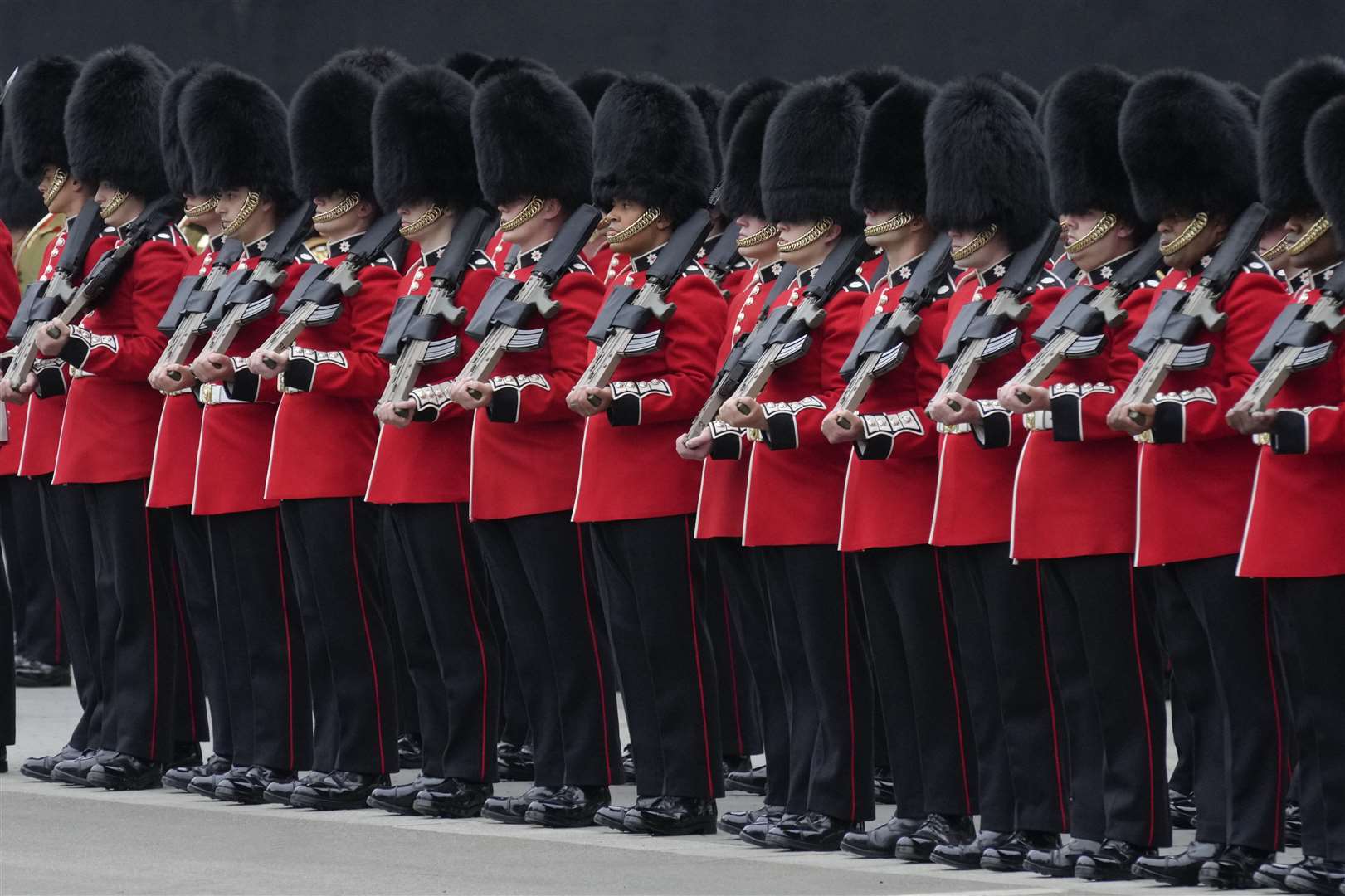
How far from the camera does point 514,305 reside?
675 cm

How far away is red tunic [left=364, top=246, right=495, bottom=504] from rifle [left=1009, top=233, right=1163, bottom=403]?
1572 millimetres

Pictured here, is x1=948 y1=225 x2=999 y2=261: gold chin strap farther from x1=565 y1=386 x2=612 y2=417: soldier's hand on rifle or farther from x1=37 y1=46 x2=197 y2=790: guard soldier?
x1=37 y1=46 x2=197 y2=790: guard soldier

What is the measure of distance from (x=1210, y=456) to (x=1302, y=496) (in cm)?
29

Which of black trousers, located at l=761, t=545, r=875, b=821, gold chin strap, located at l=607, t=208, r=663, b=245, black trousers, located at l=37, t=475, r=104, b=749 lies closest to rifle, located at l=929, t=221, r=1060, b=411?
black trousers, located at l=761, t=545, r=875, b=821

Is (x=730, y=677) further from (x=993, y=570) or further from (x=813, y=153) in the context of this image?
(x=993, y=570)

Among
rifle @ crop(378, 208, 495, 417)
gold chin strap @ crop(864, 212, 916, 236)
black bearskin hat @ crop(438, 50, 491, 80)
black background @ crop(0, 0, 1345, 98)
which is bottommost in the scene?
rifle @ crop(378, 208, 495, 417)

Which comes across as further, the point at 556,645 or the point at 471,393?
the point at 556,645

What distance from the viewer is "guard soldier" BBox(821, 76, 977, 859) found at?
627 cm

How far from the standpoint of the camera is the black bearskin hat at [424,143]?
7242 millimetres

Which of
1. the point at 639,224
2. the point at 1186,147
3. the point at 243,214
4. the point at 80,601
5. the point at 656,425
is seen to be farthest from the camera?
the point at 80,601

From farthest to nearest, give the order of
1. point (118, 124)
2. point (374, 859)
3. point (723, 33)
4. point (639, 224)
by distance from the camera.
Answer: point (723, 33)
point (118, 124)
point (639, 224)
point (374, 859)

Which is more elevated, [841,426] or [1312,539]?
[841,426]

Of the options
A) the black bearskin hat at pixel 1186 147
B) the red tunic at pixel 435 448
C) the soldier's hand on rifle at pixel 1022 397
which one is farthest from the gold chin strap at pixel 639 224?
the soldier's hand on rifle at pixel 1022 397

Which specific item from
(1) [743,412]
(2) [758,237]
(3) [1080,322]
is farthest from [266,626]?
(3) [1080,322]
